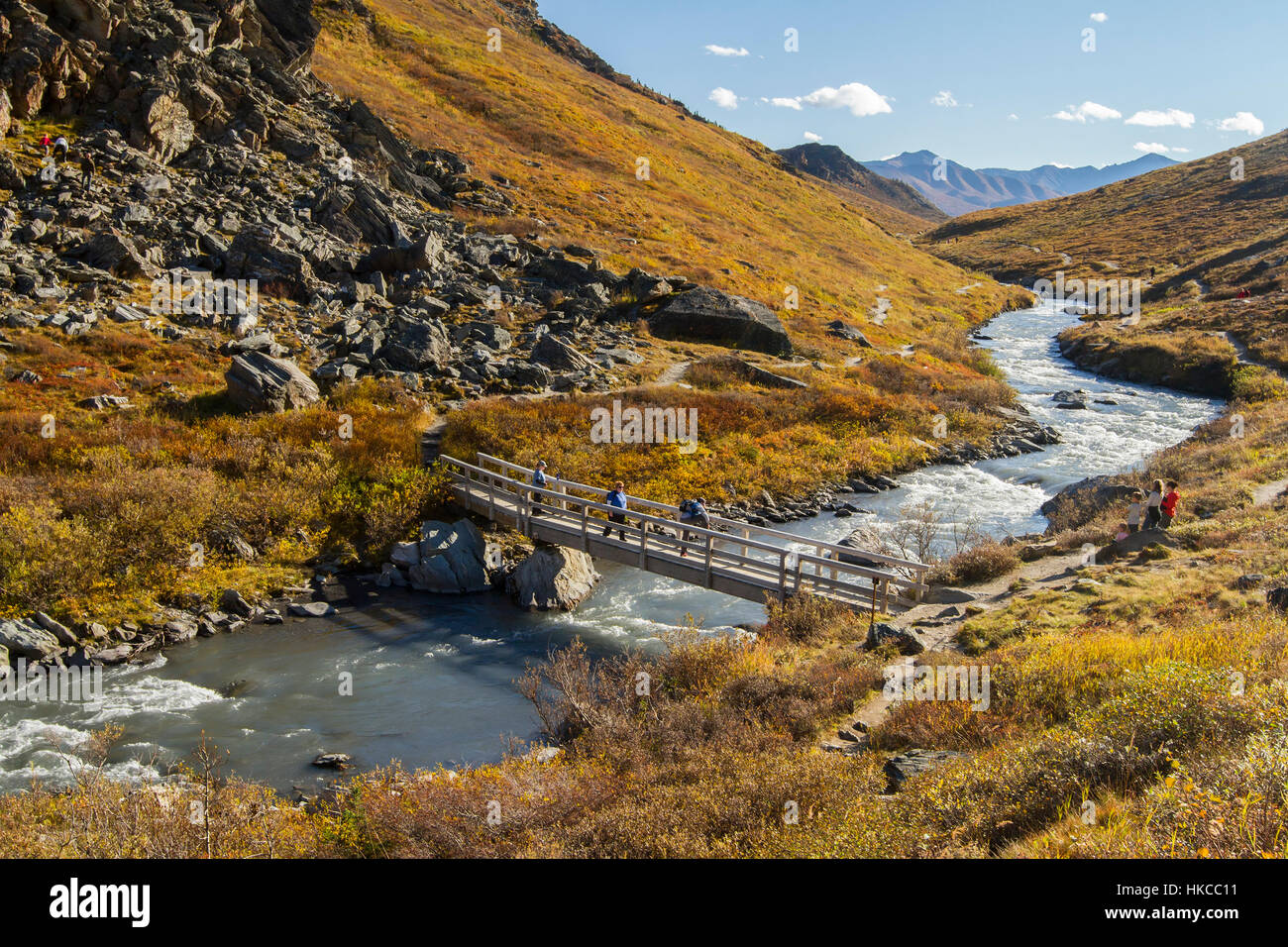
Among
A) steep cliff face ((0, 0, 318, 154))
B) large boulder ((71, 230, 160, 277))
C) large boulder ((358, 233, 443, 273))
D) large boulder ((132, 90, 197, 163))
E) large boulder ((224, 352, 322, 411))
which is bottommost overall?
large boulder ((224, 352, 322, 411))

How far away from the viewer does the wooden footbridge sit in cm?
1627

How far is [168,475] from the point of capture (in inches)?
771

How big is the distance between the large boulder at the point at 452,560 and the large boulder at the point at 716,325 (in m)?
24.3

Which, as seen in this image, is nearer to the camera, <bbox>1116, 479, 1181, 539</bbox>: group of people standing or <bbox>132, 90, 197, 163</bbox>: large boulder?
<bbox>1116, 479, 1181, 539</bbox>: group of people standing

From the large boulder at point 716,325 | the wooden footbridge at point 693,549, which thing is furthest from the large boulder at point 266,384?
the large boulder at point 716,325

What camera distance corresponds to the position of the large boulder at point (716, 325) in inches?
1704

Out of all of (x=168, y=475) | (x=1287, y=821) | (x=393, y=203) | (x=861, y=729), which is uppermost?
(x=393, y=203)

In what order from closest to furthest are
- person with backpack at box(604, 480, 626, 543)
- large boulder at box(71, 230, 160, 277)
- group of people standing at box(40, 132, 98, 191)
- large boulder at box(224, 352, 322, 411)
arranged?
person with backpack at box(604, 480, 626, 543) → large boulder at box(224, 352, 322, 411) → large boulder at box(71, 230, 160, 277) → group of people standing at box(40, 132, 98, 191)

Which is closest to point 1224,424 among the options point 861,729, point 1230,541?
point 1230,541

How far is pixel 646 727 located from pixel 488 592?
1020cm

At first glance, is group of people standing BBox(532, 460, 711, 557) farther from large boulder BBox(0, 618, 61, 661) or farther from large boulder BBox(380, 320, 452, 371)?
large boulder BBox(380, 320, 452, 371)

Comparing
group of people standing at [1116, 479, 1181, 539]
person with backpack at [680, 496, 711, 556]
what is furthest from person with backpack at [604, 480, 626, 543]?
group of people standing at [1116, 479, 1181, 539]

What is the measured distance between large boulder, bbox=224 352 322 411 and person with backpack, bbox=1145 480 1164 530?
2531 centimetres
